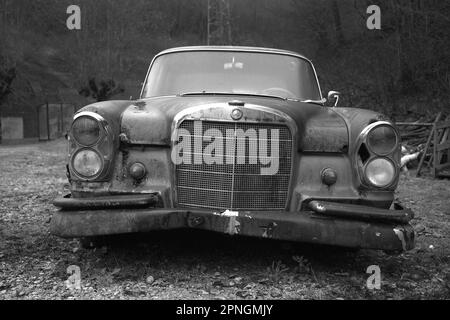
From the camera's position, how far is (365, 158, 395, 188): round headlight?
372 centimetres

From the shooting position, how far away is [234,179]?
144 inches

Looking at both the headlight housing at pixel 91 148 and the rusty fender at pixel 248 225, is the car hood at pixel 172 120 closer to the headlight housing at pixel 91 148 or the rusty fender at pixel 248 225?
the headlight housing at pixel 91 148

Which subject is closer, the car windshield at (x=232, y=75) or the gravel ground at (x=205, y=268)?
the gravel ground at (x=205, y=268)

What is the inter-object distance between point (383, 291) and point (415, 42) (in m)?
19.9

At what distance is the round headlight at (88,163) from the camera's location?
366 cm

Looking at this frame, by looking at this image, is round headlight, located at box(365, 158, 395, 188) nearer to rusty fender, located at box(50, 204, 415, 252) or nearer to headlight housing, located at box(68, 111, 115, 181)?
rusty fender, located at box(50, 204, 415, 252)

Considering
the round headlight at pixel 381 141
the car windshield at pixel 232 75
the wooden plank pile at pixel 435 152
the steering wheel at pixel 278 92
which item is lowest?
the wooden plank pile at pixel 435 152

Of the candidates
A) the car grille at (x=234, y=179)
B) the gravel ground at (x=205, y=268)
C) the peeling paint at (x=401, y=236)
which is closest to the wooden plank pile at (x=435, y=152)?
the gravel ground at (x=205, y=268)

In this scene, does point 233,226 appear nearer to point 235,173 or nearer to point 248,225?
point 248,225

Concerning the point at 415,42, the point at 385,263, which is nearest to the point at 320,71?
the point at 415,42

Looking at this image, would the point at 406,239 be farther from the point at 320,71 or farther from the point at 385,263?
the point at 320,71

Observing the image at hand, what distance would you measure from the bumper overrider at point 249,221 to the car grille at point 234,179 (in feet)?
0.60

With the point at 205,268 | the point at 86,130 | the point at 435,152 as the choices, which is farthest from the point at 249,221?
the point at 435,152

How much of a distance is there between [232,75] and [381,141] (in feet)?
5.48
